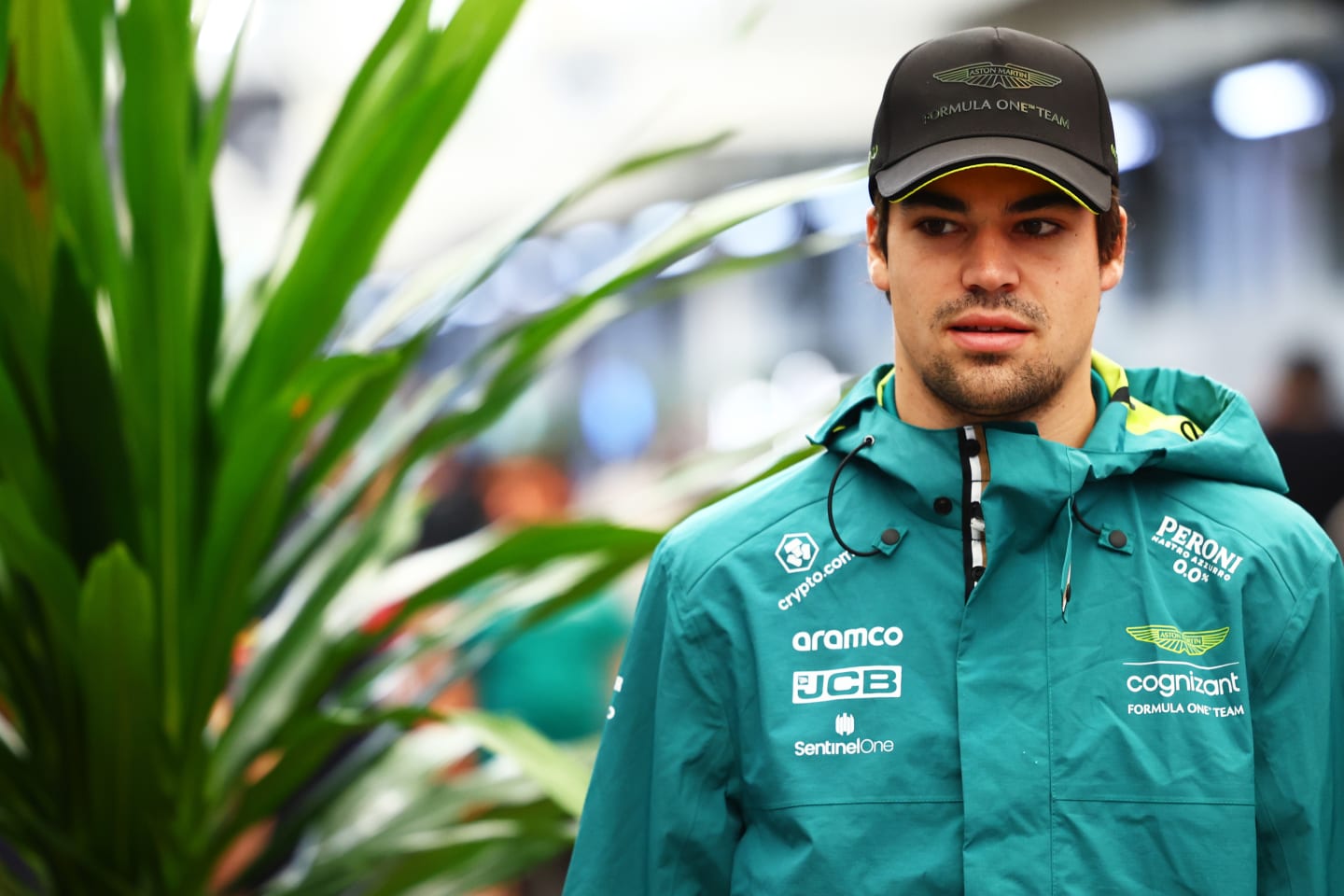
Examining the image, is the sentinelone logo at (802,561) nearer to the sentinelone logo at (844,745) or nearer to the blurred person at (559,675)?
the sentinelone logo at (844,745)

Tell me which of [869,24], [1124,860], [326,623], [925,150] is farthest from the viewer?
[869,24]

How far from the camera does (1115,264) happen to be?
1.02 metres

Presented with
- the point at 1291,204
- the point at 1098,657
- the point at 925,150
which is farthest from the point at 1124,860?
the point at 1291,204

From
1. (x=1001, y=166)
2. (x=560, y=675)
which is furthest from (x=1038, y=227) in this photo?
(x=560, y=675)

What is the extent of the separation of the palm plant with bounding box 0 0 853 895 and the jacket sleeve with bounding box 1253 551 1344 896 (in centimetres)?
49

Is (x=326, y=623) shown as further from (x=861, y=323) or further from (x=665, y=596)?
(x=861, y=323)

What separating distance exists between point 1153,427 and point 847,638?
0.87ft

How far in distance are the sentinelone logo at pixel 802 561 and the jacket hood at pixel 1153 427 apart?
0.24 feet

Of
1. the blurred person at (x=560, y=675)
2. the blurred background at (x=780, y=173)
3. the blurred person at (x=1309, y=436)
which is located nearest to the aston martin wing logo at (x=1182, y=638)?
the blurred person at (x=560, y=675)

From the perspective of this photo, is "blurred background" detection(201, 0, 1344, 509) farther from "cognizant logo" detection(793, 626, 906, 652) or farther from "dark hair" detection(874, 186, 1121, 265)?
"cognizant logo" detection(793, 626, 906, 652)

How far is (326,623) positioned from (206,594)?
0.55 ft

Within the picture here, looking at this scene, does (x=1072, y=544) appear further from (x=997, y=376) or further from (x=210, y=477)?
(x=210, y=477)

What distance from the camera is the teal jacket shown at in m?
0.87

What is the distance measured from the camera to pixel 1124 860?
862 mm
